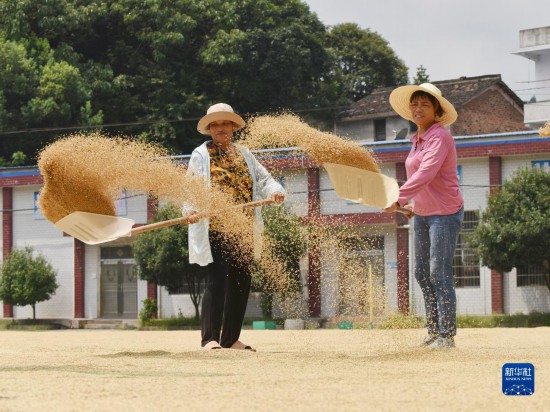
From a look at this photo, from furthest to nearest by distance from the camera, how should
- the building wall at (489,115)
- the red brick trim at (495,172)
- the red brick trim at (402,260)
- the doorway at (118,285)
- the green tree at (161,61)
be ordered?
the building wall at (489,115), the green tree at (161,61), the doorway at (118,285), the red brick trim at (495,172), the red brick trim at (402,260)

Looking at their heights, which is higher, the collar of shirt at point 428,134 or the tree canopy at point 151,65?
the tree canopy at point 151,65

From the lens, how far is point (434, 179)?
32.2 ft

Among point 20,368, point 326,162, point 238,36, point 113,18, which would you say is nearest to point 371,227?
point 238,36

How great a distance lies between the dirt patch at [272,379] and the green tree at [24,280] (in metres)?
28.6

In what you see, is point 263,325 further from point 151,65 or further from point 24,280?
point 151,65

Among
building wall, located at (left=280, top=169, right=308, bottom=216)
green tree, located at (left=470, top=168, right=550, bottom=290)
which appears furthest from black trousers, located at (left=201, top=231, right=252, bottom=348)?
building wall, located at (left=280, top=169, right=308, bottom=216)

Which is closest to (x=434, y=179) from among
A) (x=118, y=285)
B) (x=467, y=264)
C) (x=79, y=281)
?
(x=467, y=264)

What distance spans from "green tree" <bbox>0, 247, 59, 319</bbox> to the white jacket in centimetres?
2874

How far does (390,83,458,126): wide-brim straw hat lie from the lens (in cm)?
995

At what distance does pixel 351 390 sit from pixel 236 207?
3812mm

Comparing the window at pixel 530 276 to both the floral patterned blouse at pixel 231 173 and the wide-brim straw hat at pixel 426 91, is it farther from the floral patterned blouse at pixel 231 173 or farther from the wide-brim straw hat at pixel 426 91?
the floral patterned blouse at pixel 231 173

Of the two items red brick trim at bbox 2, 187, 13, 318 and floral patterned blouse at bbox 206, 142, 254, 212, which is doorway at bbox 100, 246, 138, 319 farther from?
floral patterned blouse at bbox 206, 142, 254, 212

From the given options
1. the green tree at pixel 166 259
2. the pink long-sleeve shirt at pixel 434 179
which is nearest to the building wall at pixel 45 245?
the green tree at pixel 166 259

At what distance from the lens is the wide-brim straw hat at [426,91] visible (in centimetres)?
995
